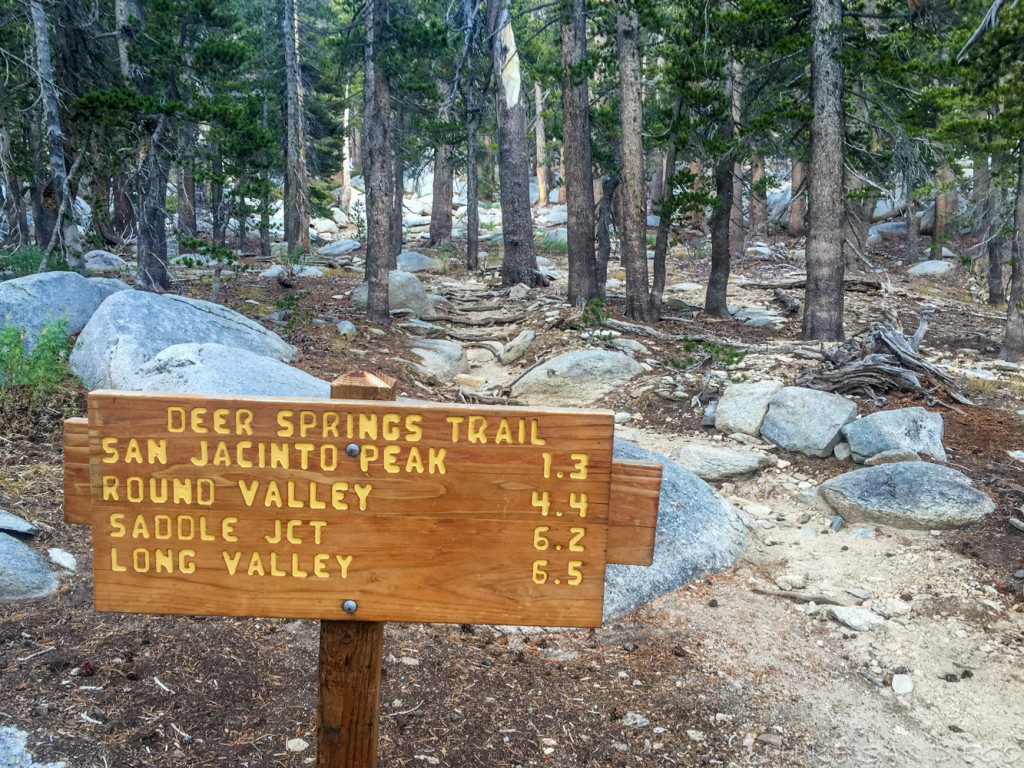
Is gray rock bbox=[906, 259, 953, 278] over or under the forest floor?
over

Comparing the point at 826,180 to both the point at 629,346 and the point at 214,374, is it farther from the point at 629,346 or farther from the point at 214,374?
the point at 214,374

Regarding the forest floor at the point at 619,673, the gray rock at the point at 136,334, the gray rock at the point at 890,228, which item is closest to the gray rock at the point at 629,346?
the gray rock at the point at 136,334

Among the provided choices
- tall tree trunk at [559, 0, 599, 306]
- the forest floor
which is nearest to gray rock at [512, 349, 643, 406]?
tall tree trunk at [559, 0, 599, 306]

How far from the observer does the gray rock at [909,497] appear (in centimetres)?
606

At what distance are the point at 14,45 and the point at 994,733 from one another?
55.3 ft

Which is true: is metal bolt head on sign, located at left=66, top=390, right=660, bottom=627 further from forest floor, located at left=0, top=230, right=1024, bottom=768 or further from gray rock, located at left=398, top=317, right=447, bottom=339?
gray rock, located at left=398, top=317, right=447, bottom=339

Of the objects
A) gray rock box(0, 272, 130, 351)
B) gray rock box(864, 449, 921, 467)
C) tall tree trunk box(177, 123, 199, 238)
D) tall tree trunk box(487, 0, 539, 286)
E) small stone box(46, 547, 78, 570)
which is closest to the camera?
small stone box(46, 547, 78, 570)

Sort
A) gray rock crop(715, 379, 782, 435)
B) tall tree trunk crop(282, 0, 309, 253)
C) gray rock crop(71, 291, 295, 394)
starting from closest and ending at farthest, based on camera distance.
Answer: gray rock crop(71, 291, 295, 394) → gray rock crop(715, 379, 782, 435) → tall tree trunk crop(282, 0, 309, 253)

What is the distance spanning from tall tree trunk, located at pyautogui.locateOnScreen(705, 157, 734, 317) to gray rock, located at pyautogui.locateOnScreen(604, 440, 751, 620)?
7.71m

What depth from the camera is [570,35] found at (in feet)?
45.6

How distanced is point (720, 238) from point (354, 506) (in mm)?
12917

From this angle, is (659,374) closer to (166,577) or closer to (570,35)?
(570,35)

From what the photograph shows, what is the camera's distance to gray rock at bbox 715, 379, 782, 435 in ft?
27.3

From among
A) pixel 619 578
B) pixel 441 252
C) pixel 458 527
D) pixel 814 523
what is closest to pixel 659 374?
pixel 814 523
